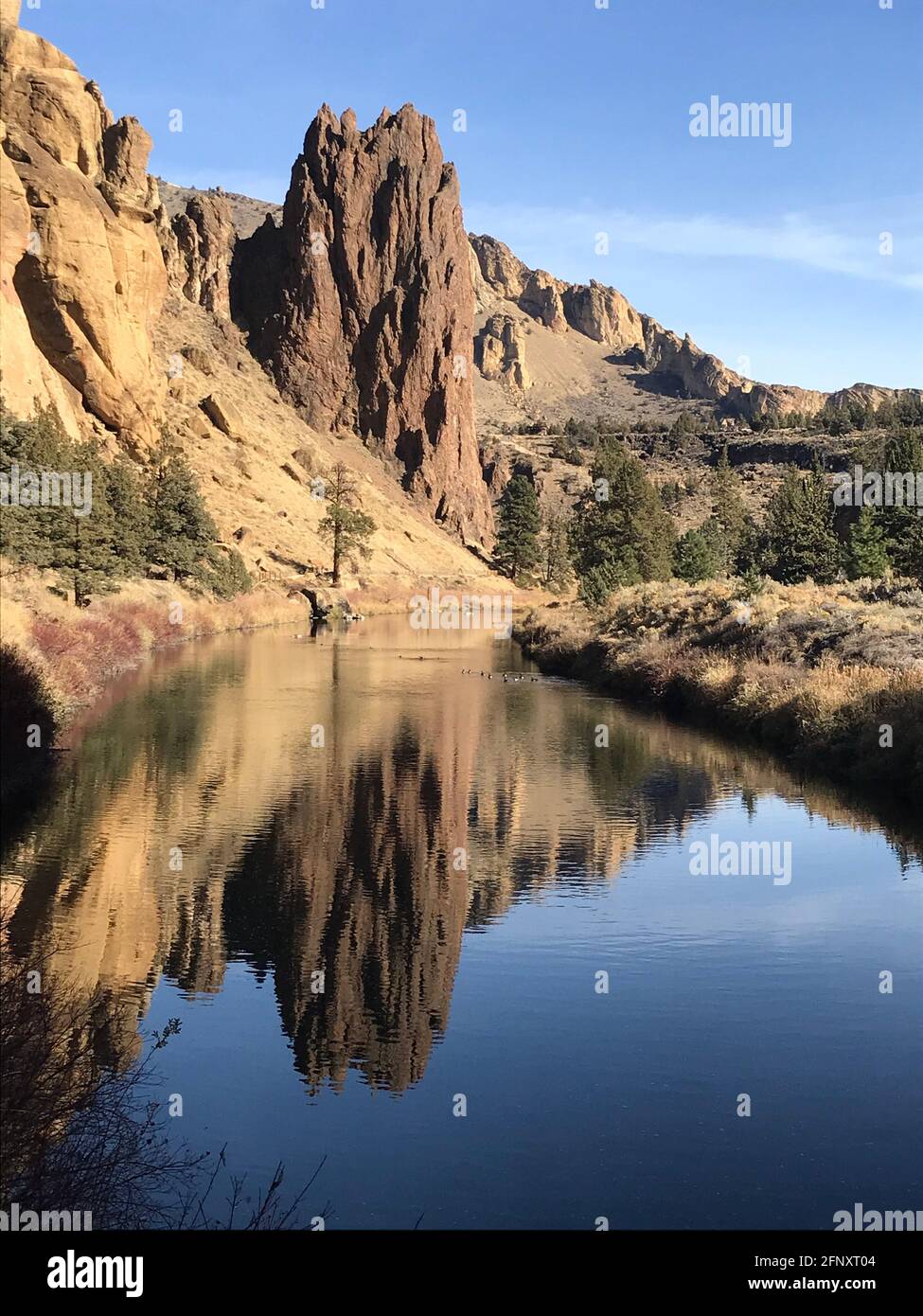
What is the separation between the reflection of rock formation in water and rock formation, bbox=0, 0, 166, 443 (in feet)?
141

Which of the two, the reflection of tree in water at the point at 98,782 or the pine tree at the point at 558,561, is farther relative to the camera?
the pine tree at the point at 558,561

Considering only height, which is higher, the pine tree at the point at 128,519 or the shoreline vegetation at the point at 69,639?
the pine tree at the point at 128,519

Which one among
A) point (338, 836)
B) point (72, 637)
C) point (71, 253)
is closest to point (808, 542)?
point (71, 253)

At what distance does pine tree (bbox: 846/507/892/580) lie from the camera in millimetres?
69250

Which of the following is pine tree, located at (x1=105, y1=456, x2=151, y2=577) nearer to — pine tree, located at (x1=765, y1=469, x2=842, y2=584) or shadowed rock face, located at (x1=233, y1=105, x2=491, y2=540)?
pine tree, located at (x1=765, y1=469, x2=842, y2=584)

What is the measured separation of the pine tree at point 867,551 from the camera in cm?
6925

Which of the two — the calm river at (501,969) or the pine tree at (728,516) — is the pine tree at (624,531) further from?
the calm river at (501,969)

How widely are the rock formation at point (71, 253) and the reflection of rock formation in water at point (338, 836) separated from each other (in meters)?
42.9

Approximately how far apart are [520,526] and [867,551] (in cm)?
5066

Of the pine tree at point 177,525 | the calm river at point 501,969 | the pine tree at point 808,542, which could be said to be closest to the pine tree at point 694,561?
the pine tree at point 808,542

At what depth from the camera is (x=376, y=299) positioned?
141 meters

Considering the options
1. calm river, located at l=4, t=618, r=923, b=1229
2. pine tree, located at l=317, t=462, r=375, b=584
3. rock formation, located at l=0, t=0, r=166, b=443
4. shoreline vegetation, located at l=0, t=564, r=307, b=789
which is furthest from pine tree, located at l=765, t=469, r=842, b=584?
calm river, located at l=4, t=618, r=923, b=1229

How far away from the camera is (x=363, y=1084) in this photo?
9578 mm
